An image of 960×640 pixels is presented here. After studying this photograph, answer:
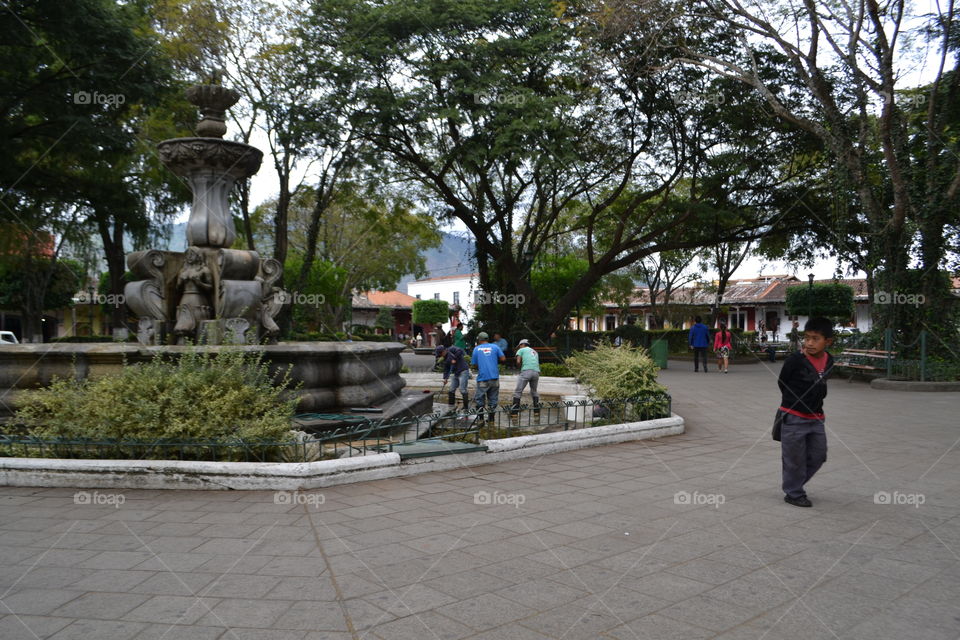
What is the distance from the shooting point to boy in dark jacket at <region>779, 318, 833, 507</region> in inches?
212

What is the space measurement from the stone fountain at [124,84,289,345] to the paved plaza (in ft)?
11.8

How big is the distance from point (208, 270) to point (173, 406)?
3560 millimetres

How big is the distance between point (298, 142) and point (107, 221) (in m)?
6.49

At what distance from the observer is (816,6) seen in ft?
54.5

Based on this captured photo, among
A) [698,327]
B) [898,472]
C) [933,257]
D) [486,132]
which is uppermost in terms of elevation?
[486,132]

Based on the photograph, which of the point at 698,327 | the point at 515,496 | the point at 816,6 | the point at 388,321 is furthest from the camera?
the point at 388,321

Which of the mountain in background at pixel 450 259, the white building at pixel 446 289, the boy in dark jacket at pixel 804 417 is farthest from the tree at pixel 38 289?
the white building at pixel 446 289

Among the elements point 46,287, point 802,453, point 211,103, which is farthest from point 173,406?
point 46,287

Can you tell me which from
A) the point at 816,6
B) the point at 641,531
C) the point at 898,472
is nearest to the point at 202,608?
the point at 641,531

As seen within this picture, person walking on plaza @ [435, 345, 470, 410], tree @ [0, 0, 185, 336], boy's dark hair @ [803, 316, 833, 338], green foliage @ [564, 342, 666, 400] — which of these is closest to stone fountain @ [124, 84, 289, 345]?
person walking on plaza @ [435, 345, 470, 410]

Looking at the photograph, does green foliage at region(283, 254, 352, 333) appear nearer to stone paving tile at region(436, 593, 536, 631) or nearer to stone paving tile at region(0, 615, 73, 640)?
stone paving tile at region(0, 615, 73, 640)

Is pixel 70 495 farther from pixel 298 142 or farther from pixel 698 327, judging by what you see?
pixel 698 327

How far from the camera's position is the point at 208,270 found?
927 cm

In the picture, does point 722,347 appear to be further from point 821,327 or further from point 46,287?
point 46,287
